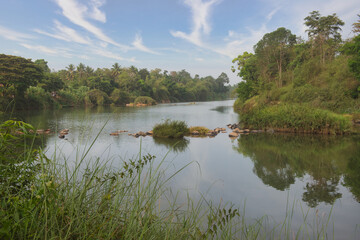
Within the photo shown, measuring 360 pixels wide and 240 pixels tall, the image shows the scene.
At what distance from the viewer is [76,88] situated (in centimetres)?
4712

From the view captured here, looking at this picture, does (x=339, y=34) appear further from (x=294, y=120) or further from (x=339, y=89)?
(x=294, y=120)

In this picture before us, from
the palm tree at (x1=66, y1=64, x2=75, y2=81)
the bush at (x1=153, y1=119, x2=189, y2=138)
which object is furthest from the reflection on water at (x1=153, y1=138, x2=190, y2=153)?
the palm tree at (x1=66, y1=64, x2=75, y2=81)

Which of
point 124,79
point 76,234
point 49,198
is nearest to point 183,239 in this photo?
point 76,234

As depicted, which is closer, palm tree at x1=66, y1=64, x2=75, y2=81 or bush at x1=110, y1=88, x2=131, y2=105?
bush at x1=110, y1=88, x2=131, y2=105

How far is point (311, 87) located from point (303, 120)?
31.2 feet

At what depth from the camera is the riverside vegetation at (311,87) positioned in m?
11.1

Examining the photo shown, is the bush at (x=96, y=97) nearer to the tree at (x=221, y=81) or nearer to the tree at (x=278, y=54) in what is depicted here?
the tree at (x=278, y=54)

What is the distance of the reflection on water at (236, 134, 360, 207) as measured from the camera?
16.2ft

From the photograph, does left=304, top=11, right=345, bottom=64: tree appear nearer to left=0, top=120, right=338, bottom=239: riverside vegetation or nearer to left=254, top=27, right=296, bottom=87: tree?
left=254, top=27, right=296, bottom=87: tree

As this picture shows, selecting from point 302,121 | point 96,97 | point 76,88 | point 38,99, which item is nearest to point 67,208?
point 302,121

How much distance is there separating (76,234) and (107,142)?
848 cm

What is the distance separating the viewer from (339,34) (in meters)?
29.3

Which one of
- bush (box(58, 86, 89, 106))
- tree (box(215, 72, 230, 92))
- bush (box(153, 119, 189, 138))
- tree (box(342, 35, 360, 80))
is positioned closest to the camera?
bush (box(153, 119, 189, 138))

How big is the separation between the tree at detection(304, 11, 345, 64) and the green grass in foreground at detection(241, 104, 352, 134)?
14978 mm
